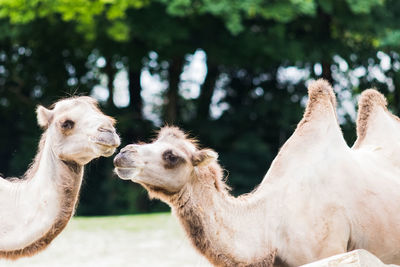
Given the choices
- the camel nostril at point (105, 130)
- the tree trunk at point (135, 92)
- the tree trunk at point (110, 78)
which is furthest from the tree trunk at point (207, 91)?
the camel nostril at point (105, 130)

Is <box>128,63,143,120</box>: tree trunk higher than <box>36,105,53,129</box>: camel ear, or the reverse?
<box>36,105,53,129</box>: camel ear

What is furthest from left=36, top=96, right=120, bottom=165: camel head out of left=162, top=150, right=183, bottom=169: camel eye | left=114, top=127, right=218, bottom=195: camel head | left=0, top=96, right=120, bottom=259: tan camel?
left=162, top=150, right=183, bottom=169: camel eye

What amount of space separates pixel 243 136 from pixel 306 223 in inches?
679

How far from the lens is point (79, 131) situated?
5.38 metres

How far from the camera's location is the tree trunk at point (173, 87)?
2266 centimetres

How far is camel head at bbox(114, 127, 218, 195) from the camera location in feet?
17.0

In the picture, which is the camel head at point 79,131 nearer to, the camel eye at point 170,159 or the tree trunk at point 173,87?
the camel eye at point 170,159

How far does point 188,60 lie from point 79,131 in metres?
19.1

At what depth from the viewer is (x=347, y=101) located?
23.3m

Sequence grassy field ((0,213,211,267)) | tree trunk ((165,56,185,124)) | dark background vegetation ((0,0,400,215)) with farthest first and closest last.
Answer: tree trunk ((165,56,185,124)), dark background vegetation ((0,0,400,215)), grassy field ((0,213,211,267))

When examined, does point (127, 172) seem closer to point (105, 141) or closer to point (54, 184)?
point (105, 141)

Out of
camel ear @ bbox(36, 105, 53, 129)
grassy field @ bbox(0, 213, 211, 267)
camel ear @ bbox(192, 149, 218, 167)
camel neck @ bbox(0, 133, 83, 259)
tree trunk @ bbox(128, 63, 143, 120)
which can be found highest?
camel ear @ bbox(192, 149, 218, 167)

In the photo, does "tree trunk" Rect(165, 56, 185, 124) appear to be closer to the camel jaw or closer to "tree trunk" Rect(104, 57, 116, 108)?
"tree trunk" Rect(104, 57, 116, 108)

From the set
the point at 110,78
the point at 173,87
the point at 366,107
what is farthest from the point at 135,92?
the point at 366,107
